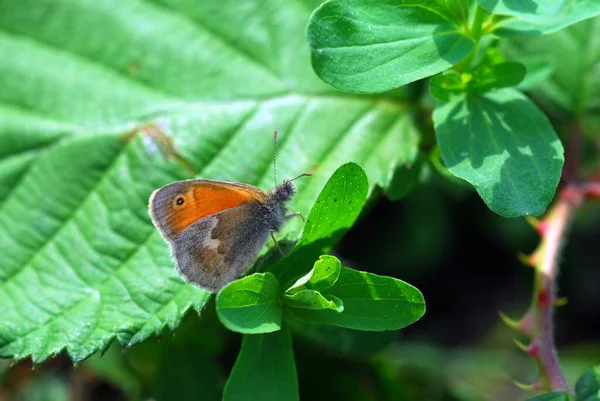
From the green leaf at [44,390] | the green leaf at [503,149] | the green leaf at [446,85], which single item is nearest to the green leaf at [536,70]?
the green leaf at [503,149]

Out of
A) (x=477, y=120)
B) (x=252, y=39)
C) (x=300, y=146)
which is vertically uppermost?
(x=477, y=120)

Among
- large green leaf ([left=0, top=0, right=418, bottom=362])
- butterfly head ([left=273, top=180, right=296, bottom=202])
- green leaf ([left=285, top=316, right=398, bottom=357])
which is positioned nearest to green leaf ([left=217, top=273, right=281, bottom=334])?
large green leaf ([left=0, top=0, right=418, bottom=362])

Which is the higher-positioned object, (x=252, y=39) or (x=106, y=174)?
(x=252, y=39)

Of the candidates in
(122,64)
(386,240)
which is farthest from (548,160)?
(386,240)

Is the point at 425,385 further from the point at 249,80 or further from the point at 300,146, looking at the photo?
the point at 249,80

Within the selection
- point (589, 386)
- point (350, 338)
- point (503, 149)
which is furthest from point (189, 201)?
point (589, 386)

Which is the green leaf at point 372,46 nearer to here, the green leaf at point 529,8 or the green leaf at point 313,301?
the green leaf at point 529,8
